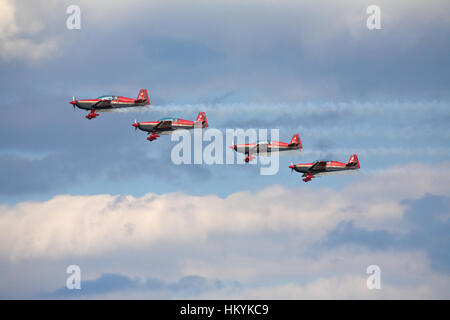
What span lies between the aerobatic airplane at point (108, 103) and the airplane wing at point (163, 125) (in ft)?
16.5

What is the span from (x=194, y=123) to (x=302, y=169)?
24.2 meters

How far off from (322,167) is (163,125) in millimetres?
33836

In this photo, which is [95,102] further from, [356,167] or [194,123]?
[356,167]

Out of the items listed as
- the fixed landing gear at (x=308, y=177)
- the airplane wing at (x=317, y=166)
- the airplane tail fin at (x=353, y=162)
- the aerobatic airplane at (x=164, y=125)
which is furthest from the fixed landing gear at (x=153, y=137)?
the airplane tail fin at (x=353, y=162)

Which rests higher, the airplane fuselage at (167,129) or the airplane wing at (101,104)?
the airplane wing at (101,104)

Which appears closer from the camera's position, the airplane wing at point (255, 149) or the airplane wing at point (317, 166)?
the airplane wing at point (255, 149)

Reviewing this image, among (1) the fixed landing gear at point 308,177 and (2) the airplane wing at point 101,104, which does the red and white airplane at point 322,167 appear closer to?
(1) the fixed landing gear at point 308,177

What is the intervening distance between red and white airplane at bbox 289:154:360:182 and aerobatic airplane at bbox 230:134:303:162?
419cm

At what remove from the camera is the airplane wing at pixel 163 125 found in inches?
6102

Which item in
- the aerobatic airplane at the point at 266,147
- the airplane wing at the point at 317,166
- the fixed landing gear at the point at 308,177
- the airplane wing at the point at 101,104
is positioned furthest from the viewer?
the airplane wing at the point at 317,166

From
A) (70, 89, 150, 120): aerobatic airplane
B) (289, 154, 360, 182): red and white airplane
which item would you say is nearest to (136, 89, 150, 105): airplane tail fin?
(70, 89, 150, 120): aerobatic airplane

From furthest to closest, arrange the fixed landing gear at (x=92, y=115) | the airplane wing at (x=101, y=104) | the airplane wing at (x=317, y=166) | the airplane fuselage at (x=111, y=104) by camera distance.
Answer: the airplane wing at (x=317, y=166)
the airplane fuselage at (x=111, y=104)
the airplane wing at (x=101, y=104)
the fixed landing gear at (x=92, y=115)

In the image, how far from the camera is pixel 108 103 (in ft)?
506
